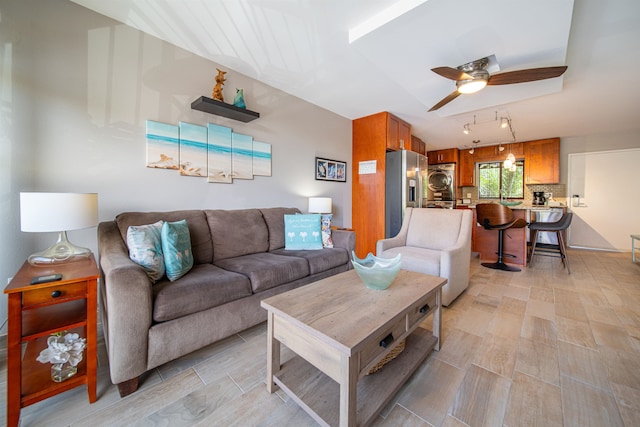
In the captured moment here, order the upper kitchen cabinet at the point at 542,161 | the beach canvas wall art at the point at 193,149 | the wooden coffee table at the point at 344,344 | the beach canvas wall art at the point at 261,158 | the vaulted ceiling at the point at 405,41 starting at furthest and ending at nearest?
the upper kitchen cabinet at the point at 542,161, the beach canvas wall art at the point at 261,158, the beach canvas wall art at the point at 193,149, the vaulted ceiling at the point at 405,41, the wooden coffee table at the point at 344,344

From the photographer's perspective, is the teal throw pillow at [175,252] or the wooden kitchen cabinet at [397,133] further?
the wooden kitchen cabinet at [397,133]

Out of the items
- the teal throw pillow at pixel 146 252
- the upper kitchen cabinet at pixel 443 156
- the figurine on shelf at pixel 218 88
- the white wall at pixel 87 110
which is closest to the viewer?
the teal throw pillow at pixel 146 252

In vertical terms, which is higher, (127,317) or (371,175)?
(371,175)

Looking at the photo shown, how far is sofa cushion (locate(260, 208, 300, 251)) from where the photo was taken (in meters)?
2.61

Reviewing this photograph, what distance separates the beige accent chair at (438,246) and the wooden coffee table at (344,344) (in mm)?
793

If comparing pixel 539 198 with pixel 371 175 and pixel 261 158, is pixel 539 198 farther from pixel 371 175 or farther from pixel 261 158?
pixel 261 158

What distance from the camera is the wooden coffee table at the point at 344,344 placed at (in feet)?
3.05

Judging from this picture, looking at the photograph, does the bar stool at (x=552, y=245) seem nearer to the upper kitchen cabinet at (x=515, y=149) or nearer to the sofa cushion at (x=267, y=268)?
the upper kitchen cabinet at (x=515, y=149)

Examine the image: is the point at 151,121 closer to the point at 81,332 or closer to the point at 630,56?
the point at 81,332

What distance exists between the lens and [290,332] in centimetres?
114

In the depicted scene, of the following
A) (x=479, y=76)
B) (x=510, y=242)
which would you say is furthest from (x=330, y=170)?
(x=510, y=242)

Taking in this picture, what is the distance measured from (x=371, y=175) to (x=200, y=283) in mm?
3194

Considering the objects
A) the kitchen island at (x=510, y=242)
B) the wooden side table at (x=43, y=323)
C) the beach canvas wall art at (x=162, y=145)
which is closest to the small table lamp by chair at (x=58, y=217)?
the wooden side table at (x=43, y=323)

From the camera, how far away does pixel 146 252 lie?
1.50 m
